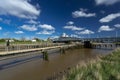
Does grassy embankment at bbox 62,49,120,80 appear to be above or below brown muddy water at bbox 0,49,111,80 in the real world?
above

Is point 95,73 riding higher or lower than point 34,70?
higher

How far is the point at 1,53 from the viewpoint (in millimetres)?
15789

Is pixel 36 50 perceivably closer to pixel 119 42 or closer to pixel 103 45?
pixel 103 45

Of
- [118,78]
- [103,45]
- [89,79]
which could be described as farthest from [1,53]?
[103,45]

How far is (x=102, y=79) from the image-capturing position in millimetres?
7898

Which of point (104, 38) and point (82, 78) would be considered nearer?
point (82, 78)

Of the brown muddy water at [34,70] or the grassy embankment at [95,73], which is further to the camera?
the brown muddy water at [34,70]

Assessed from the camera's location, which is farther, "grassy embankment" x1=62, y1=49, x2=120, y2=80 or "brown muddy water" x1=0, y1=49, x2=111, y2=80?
"brown muddy water" x1=0, y1=49, x2=111, y2=80

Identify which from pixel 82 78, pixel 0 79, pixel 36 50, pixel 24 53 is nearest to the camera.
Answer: pixel 82 78

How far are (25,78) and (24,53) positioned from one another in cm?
934

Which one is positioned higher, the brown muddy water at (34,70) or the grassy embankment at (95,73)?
the grassy embankment at (95,73)

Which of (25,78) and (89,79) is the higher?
(89,79)

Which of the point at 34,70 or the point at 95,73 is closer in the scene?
the point at 95,73

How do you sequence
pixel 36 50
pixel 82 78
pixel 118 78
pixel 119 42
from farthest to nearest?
pixel 119 42 < pixel 36 50 < pixel 82 78 < pixel 118 78
